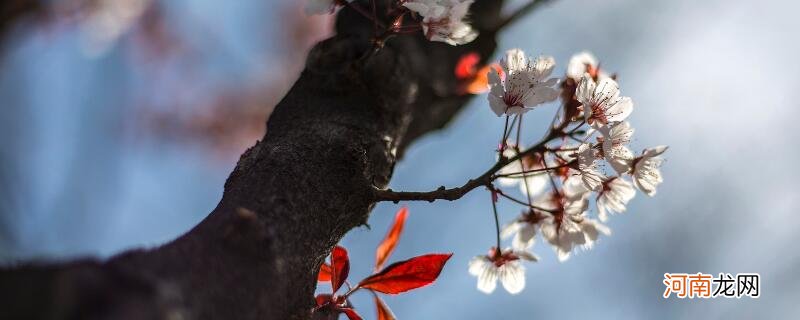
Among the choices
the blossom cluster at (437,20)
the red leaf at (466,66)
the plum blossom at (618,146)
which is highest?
the red leaf at (466,66)

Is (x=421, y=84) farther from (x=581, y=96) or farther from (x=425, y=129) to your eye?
(x=581, y=96)

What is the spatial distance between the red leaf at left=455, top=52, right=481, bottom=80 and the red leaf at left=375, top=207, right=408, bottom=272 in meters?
0.83

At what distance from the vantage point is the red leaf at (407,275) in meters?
1.42

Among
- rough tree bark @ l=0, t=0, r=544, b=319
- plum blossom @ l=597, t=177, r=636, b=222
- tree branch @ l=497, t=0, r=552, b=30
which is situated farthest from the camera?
tree branch @ l=497, t=0, r=552, b=30

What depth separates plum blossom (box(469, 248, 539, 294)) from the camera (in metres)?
1.58

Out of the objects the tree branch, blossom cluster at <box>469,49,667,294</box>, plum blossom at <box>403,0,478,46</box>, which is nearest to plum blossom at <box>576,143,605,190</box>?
blossom cluster at <box>469,49,667,294</box>

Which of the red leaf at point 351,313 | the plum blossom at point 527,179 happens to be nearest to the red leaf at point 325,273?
the red leaf at point 351,313

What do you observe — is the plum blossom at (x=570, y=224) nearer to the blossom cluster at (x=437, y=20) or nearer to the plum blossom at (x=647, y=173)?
the plum blossom at (x=647, y=173)

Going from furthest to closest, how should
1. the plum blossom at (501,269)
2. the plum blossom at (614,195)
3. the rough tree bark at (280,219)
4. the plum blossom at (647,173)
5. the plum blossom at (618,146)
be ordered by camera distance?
1. the plum blossom at (501,269)
2. the plum blossom at (614,195)
3. the plum blossom at (647,173)
4. the plum blossom at (618,146)
5. the rough tree bark at (280,219)

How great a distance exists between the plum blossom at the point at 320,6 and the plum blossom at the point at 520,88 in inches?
16.5

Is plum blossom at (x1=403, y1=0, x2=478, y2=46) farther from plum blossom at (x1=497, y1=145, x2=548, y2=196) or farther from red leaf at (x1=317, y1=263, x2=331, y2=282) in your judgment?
red leaf at (x1=317, y1=263, x2=331, y2=282)

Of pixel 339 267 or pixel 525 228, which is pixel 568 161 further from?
pixel 339 267

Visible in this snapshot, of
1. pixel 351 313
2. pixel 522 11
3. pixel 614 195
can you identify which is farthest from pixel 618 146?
pixel 522 11

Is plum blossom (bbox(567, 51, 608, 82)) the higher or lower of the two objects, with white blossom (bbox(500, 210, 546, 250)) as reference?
higher
